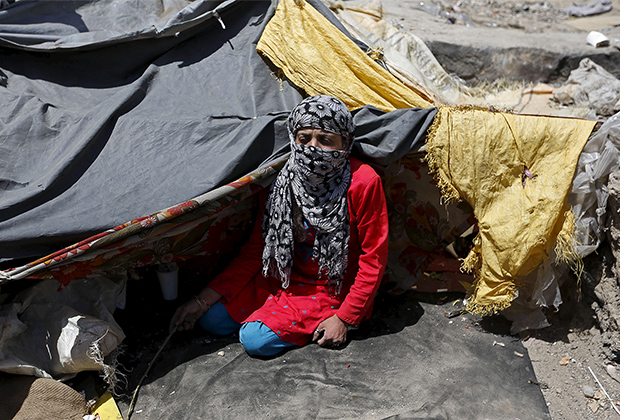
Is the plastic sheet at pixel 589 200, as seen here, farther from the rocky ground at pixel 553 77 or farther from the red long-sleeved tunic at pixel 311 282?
the red long-sleeved tunic at pixel 311 282

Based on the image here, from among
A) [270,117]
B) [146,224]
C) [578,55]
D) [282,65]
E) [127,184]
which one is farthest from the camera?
[578,55]

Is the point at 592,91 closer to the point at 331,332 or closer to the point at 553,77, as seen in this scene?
the point at 553,77

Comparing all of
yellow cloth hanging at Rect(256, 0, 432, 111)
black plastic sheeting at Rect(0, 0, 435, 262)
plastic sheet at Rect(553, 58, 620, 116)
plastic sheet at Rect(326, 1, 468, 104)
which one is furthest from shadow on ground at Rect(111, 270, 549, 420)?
plastic sheet at Rect(553, 58, 620, 116)

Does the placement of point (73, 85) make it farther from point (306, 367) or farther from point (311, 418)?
point (311, 418)

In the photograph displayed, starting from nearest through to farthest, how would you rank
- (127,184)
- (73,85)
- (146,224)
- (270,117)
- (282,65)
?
1. (146,224)
2. (127,184)
3. (270,117)
4. (282,65)
5. (73,85)

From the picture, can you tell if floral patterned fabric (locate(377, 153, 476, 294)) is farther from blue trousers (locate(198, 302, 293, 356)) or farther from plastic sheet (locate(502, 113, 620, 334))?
blue trousers (locate(198, 302, 293, 356))

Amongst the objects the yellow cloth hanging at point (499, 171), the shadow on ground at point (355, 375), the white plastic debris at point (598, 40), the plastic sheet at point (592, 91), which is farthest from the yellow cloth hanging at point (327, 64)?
the white plastic debris at point (598, 40)

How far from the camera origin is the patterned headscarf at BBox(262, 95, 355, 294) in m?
2.38

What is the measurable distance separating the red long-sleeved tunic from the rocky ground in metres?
0.94

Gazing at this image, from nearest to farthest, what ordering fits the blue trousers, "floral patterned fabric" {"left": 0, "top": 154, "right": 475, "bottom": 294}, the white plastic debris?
"floral patterned fabric" {"left": 0, "top": 154, "right": 475, "bottom": 294}, the blue trousers, the white plastic debris

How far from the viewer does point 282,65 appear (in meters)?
2.87

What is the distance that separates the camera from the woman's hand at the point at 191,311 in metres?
2.75

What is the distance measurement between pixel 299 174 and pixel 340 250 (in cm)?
42

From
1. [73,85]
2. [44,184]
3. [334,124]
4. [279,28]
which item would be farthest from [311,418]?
[73,85]
